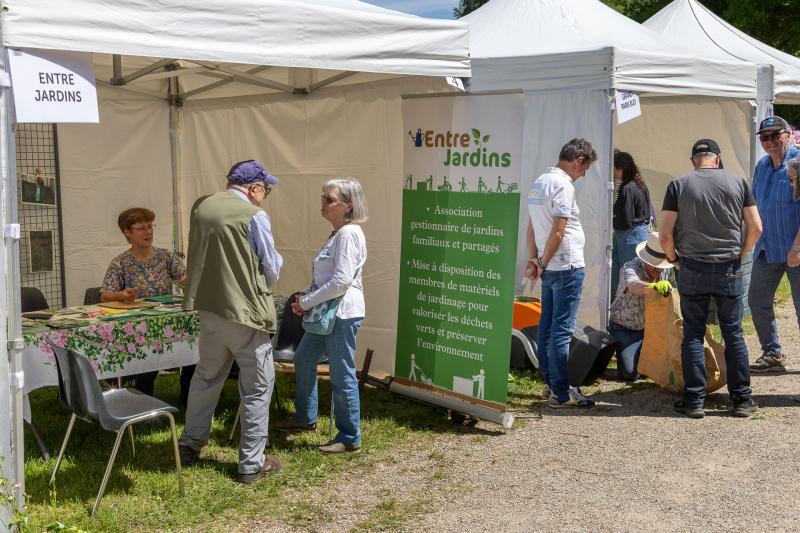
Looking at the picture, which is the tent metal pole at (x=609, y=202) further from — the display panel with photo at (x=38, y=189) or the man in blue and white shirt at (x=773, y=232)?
the display panel with photo at (x=38, y=189)

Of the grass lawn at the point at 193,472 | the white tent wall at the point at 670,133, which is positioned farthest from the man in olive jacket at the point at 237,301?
the white tent wall at the point at 670,133

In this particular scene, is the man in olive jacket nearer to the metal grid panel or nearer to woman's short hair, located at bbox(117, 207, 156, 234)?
woman's short hair, located at bbox(117, 207, 156, 234)

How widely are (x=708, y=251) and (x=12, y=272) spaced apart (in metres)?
3.52

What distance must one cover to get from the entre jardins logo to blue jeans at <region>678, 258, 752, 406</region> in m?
1.30

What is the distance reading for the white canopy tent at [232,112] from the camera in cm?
355

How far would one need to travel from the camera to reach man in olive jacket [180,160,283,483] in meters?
→ 3.88

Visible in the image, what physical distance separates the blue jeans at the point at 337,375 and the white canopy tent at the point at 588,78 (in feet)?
8.47

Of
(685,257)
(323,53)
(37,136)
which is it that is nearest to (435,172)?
(323,53)

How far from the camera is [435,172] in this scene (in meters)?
4.95

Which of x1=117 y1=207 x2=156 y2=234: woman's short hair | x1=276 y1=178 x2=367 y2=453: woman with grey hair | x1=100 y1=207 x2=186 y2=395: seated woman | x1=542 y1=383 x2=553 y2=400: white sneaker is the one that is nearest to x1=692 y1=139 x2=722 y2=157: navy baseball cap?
x1=542 y1=383 x2=553 y2=400: white sneaker

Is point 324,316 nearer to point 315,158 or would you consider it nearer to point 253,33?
point 253,33

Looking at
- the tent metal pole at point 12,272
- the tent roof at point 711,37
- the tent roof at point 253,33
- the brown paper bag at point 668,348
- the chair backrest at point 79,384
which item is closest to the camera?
the tent metal pole at point 12,272

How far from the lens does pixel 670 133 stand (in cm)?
964

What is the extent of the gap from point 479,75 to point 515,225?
8.86ft
